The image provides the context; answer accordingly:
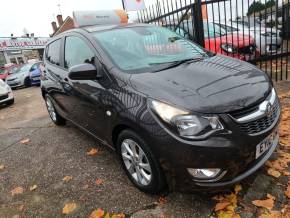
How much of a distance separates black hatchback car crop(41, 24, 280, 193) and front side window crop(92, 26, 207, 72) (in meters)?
0.01

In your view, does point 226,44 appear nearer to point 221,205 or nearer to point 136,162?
point 136,162

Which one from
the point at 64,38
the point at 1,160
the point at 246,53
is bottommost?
the point at 1,160

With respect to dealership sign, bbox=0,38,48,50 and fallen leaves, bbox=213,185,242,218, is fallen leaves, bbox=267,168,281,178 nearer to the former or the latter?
fallen leaves, bbox=213,185,242,218

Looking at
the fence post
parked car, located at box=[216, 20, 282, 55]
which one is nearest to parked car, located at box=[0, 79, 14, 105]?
the fence post

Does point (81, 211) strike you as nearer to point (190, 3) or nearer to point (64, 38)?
point (64, 38)

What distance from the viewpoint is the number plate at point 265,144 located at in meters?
2.47

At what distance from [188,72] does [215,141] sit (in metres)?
0.90

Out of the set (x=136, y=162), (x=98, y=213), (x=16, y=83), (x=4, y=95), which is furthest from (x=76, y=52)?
(x=16, y=83)

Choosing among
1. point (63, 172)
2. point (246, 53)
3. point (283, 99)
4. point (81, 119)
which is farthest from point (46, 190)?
point (246, 53)

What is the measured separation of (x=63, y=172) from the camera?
3.80 metres

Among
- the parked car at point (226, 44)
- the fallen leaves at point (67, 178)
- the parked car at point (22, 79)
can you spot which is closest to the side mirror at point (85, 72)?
the fallen leaves at point (67, 178)

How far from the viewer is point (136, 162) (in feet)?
9.62

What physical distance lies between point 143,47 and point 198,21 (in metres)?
3.22

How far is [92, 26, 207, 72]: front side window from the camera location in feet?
10.4
